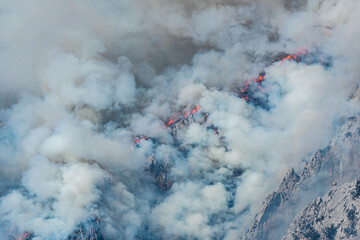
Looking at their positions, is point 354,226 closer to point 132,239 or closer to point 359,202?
point 359,202

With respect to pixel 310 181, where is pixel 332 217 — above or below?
below

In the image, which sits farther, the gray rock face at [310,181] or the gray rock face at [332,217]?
the gray rock face at [310,181]

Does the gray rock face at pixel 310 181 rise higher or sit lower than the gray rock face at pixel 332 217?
higher

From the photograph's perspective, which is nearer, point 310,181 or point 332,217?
point 332,217
